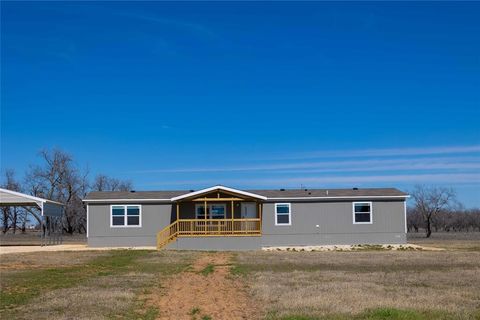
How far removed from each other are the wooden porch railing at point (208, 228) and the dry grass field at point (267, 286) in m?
8.17

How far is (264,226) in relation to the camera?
33.9 meters

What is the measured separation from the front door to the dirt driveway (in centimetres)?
1615

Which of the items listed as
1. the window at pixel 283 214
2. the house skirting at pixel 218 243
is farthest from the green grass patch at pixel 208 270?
the window at pixel 283 214

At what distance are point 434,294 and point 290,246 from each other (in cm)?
2122

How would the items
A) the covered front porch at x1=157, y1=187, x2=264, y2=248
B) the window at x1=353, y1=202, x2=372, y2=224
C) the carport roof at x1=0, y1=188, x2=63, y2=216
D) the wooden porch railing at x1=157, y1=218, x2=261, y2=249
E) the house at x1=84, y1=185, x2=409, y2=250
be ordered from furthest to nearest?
the window at x1=353, y1=202, x2=372, y2=224 < the house at x1=84, y1=185, x2=409, y2=250 < the carport roof at x1=0, y1=188, x2=63, y2=216 < the covered front porch at x1=157, y1=187, x2=264, y2=248 < the wooden porch railing at x1=157, y1=218, x2=261, y2=249

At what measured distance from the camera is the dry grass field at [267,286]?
10367 millimetres

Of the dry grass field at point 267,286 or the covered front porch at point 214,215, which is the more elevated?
the covered front porch at point 214,215

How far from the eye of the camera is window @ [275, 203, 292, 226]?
34.1 meters

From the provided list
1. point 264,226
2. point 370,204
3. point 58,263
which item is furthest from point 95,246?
point 370,204

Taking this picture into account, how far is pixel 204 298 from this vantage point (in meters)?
12.5

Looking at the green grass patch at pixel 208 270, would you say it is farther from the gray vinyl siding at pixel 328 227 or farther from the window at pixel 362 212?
the window at pixel 362 212

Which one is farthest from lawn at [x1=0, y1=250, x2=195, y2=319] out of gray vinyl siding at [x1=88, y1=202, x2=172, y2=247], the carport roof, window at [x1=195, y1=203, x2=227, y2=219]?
window at [x1=195, y1=203, x2=227, y2=219]

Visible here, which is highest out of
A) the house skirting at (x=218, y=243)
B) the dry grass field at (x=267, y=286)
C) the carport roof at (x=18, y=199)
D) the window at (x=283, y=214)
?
the carport roof at (x=18, y=199)

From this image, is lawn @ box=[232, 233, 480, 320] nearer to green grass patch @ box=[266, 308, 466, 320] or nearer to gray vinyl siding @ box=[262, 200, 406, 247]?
green grass patch @ box=[266, 308, 466, 320]
